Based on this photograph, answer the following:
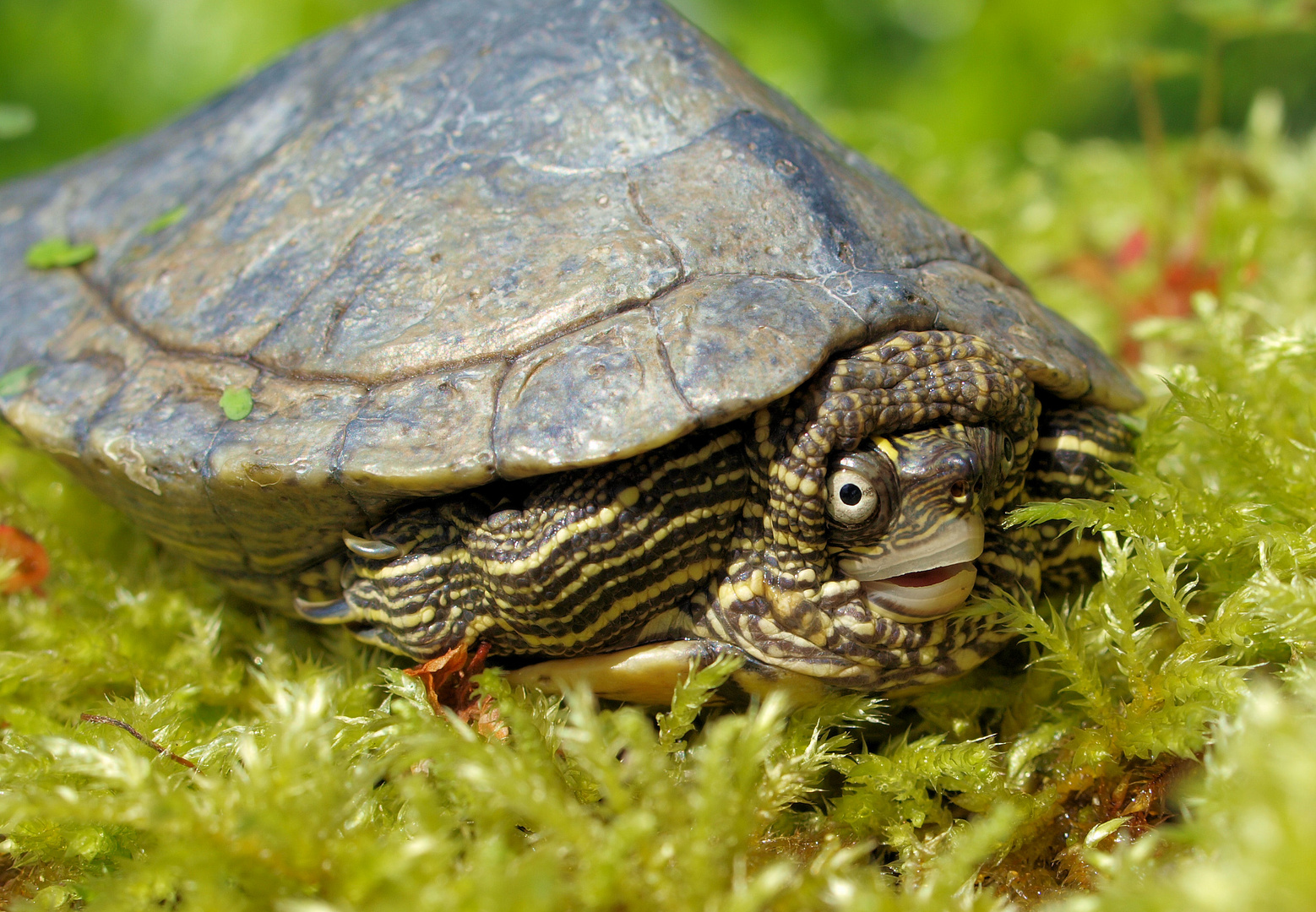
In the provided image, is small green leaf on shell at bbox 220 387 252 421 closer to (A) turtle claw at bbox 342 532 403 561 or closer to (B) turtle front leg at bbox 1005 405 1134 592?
(A) turtle claw at bbox 342 532 403 561

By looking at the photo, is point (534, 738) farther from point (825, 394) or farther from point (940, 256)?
point (940, 256)

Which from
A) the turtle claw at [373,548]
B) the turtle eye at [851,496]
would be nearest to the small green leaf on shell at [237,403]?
the turtle claw at [373,548]

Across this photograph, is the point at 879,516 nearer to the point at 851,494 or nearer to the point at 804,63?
the point at 851,494

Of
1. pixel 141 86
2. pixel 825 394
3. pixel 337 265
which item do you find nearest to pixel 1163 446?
pixel 825 394

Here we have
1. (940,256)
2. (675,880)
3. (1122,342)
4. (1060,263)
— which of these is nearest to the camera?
(675,880)

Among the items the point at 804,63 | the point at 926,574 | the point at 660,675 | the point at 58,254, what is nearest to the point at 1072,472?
the point at 926,574

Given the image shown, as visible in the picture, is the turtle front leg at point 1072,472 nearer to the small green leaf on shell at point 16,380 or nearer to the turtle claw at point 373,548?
the turtle claw at point 373,548

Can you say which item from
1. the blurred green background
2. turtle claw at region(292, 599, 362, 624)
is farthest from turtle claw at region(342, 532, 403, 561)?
the blurred green background
